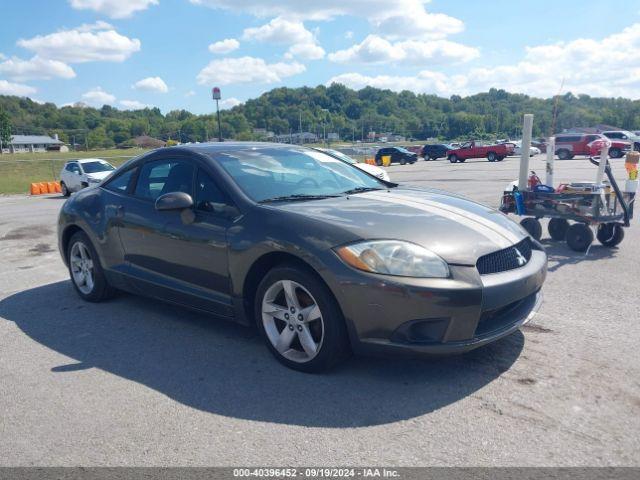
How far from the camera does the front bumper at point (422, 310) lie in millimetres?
3320

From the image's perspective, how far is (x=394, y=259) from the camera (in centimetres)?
344

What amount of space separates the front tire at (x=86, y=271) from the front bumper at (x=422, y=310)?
3.09m

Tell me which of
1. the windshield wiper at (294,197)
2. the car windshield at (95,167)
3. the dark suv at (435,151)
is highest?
the windshield wiper at (294,197)

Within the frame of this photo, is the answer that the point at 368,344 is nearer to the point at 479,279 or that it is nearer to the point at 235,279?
the point at 479,279

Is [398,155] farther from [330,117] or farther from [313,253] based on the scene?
[330,117]

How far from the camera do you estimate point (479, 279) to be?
3438 mm

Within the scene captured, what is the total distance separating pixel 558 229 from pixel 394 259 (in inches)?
230

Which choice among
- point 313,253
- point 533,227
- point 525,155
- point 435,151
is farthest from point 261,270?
point 435,151

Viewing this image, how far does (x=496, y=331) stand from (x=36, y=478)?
268 centimetres

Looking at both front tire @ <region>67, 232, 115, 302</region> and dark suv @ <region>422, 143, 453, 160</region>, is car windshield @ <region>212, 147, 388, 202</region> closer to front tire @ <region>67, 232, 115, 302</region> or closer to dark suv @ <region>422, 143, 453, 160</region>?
front tire @ <region>67, 232, 115, 302</region>

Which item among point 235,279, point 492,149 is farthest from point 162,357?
point 492,149

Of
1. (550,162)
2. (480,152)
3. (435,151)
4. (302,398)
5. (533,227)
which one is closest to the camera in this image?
(302,398)

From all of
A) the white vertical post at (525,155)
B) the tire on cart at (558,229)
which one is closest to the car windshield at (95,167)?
the white vertical post at (525,155)

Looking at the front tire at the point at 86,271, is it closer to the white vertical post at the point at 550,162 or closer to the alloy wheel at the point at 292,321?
the alloy wheel at the point at 292,321
